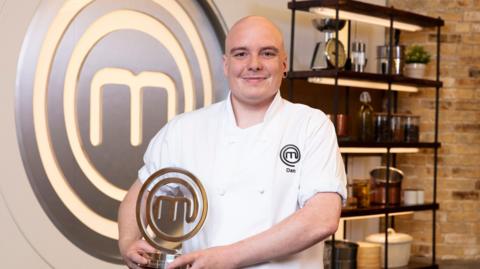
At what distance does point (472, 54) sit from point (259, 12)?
1.68 meters

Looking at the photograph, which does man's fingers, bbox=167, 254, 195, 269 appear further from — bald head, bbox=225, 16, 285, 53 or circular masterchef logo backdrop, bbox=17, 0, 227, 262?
circular masterchef logo backdrop, bbox=17, 0, 227, 262

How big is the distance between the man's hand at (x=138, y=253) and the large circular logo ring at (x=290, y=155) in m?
0.35

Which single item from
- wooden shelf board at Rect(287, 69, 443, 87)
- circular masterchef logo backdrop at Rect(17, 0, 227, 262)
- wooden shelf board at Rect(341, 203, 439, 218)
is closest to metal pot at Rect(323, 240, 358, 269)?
wooden shelf board at Rect(341, 203, 439, 218)

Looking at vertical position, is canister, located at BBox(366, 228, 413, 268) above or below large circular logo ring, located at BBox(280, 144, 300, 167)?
below

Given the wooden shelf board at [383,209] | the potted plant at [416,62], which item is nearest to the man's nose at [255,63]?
the wooden shelf board at [383,209]

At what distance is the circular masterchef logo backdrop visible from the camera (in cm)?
349

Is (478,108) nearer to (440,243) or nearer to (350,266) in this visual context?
(440,243)

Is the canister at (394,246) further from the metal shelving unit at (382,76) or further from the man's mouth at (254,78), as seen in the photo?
the man's mouth at (254,78)

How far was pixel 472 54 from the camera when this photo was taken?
5465 mm

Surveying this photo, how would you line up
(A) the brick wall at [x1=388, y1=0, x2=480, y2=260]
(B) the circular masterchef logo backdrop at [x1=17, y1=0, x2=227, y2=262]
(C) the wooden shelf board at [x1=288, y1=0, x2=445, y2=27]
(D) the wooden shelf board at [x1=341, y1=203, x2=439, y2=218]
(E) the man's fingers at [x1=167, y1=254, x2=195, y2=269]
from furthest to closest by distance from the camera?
(A) the brick wall at [x1=388, y1=0, x2=480, y2=260] < (D) the wooden shelf board at [x1=341, y1=203, x2=439, y2=218] < (C) the wooden shelf board at [x1=288, y1=0, x2=445, y2=27] < (B) the circular masterchef logo backdrop at [x1=17, y1=0, x2=227, y2=262] < (E) the man's fingers at [x1=167, y1=254, x2=195, y2=269]

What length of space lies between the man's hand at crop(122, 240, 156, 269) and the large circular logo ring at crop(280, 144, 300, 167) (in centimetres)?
35

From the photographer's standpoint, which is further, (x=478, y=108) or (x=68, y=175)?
(x=478, y=108)

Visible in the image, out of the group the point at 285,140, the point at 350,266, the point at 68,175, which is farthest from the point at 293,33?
the point at 285,140

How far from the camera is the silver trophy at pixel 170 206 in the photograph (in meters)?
1.76
